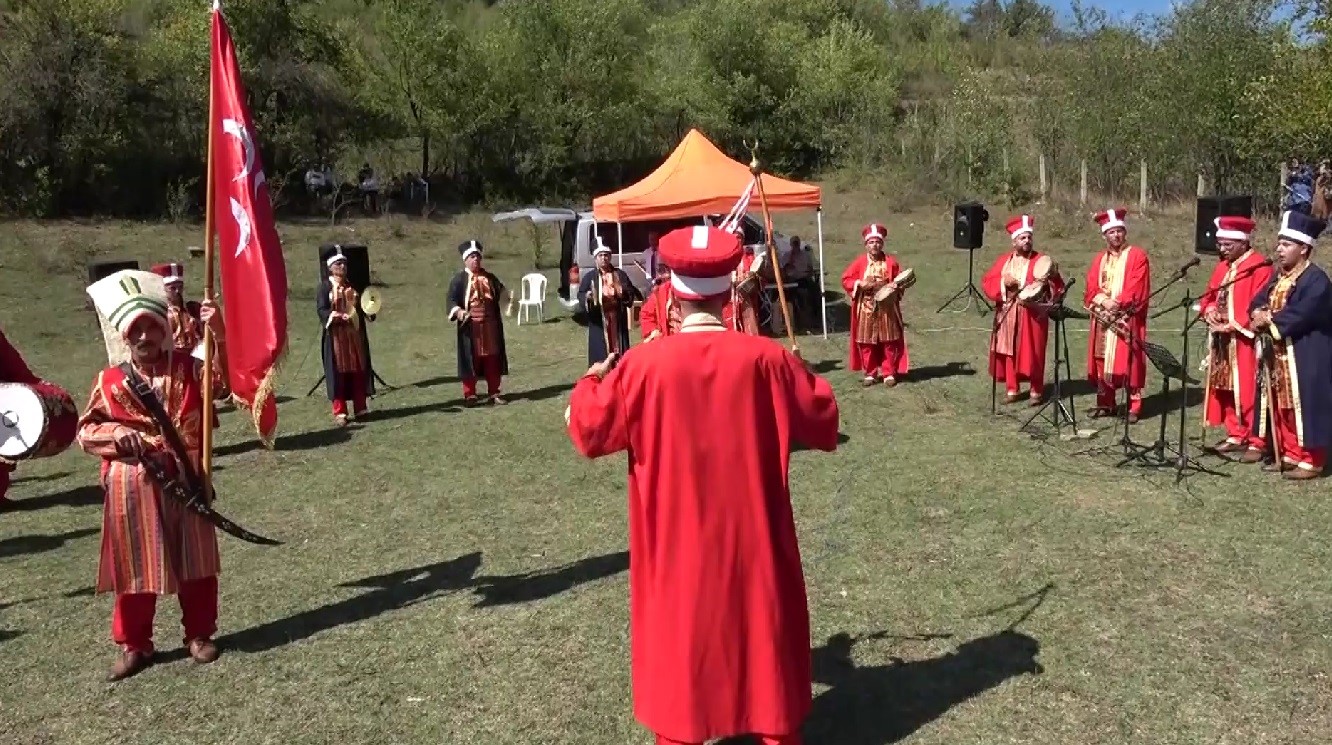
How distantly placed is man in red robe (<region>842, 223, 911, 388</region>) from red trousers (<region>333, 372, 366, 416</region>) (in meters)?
5.02

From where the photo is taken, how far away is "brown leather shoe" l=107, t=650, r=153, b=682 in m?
5.30

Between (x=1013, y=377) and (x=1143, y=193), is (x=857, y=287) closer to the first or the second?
(x=1013, y=377)

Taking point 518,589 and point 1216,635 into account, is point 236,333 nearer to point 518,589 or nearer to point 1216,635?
point 518,589

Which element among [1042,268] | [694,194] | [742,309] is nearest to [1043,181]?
[694,194]

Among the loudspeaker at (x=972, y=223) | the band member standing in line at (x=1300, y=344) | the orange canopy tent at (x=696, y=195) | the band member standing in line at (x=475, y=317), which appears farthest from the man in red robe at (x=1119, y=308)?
the loudspeaker at (x=972, y=223)

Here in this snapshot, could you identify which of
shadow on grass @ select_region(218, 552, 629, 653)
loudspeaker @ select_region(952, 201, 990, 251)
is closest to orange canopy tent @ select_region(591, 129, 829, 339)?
loudspeaker @ select_region(952, 201, 990, 251)

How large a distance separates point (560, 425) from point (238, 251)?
5.53m

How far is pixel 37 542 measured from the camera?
25.9 feet

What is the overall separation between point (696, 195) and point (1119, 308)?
692 centimetres

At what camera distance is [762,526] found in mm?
3738

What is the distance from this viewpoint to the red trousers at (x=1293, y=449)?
7.73 m

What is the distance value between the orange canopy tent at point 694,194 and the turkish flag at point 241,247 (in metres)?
9.37

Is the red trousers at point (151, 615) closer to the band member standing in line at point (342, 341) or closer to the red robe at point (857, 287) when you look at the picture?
the band member standing in line at point (342, 341)

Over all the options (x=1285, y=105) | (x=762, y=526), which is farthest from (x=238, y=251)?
(x=1285, y=105)
